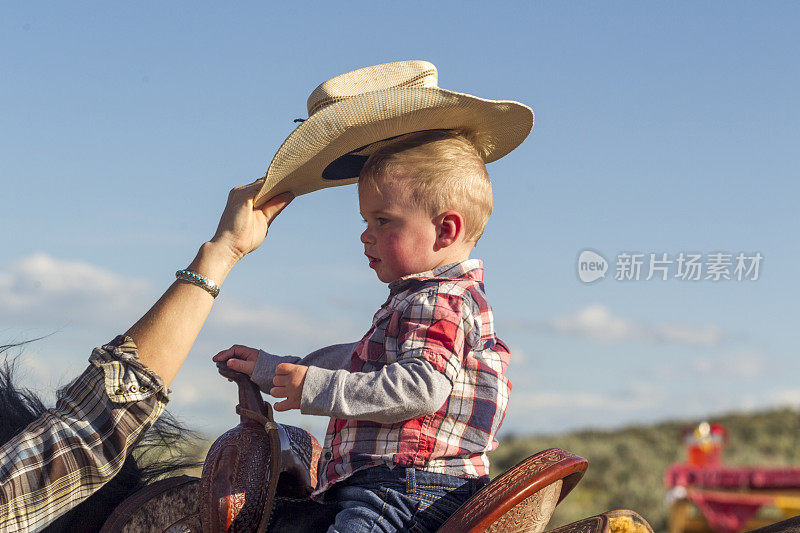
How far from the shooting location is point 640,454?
68.5ft

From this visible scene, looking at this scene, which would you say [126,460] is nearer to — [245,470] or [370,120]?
[245,470]

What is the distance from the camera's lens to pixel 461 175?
285 cm

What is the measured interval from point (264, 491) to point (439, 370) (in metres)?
0.69

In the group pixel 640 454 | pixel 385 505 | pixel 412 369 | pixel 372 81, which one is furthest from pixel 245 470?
pixel 640 454

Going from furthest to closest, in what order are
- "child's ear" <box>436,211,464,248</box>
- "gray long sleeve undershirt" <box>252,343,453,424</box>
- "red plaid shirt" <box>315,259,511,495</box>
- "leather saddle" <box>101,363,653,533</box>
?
"child's ear" <box>436,211,464,248</box> < "red plaid shirt" <box>315,259,511,495</box> < "gray long sleeve undershirt" <box>252,343,453,424</box> < "leather saddle" <box>101,363,653,533</box>

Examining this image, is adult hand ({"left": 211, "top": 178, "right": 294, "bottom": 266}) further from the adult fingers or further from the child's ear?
the child's ear

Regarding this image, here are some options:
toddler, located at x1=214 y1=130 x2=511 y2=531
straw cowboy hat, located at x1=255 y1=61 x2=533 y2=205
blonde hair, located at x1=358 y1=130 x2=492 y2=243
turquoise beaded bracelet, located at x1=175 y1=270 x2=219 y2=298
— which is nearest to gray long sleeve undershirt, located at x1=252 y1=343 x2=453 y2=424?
toddler, located at x1=214 y1=130 x2=511 y2=531

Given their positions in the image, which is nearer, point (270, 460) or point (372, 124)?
point (270, 460)

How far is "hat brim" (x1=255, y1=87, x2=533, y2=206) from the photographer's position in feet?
8.91

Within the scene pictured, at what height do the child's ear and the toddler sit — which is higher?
the child's ear

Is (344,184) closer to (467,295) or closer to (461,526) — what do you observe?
(467,295)

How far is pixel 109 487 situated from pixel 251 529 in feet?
2.68

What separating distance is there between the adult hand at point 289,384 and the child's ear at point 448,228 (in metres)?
0.73

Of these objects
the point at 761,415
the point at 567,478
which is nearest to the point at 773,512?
the point at 567,478
